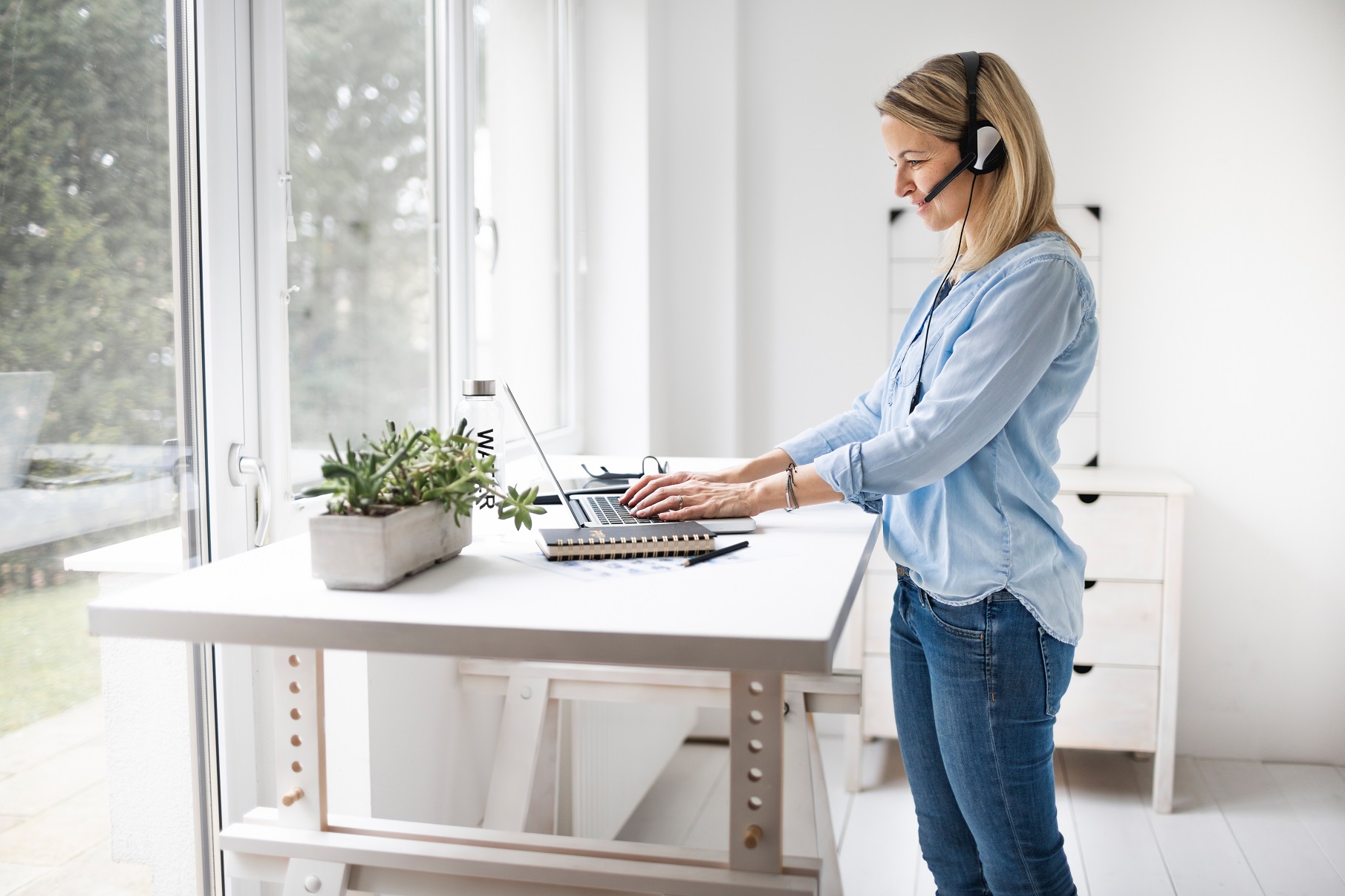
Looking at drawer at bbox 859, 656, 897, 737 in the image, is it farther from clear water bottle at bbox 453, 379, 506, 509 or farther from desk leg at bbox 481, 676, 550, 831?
clear water bottle at bbox 453, 379, 506, 509

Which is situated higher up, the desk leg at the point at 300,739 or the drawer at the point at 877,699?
the desk leg at the point at 300,739

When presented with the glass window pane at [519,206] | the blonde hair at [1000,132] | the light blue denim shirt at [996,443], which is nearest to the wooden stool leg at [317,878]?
the light blue denim shirt at [996,443]

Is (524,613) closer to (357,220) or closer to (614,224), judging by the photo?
(357,220)

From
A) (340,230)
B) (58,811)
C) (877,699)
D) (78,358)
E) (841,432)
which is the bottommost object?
(877,699)

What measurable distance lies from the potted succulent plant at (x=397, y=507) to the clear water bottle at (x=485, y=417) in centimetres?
21

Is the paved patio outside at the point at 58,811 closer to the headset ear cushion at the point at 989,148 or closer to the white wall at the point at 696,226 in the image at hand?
the headset ear cushion at the point at 989,148

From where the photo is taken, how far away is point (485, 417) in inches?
58.9

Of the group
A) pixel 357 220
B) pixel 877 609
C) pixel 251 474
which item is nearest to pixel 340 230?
pixel 357 220

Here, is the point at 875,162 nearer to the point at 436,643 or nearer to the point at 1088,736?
the point at 1088,736

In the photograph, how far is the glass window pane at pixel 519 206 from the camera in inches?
91.8

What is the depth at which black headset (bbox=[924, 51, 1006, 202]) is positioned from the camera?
1.32m

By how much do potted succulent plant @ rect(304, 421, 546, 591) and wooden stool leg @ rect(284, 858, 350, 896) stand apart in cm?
35

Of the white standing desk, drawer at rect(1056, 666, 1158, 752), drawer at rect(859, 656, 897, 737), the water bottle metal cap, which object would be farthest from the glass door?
drawer at rect(1056, 666, 1158, 752)

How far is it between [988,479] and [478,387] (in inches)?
A: 26.1
